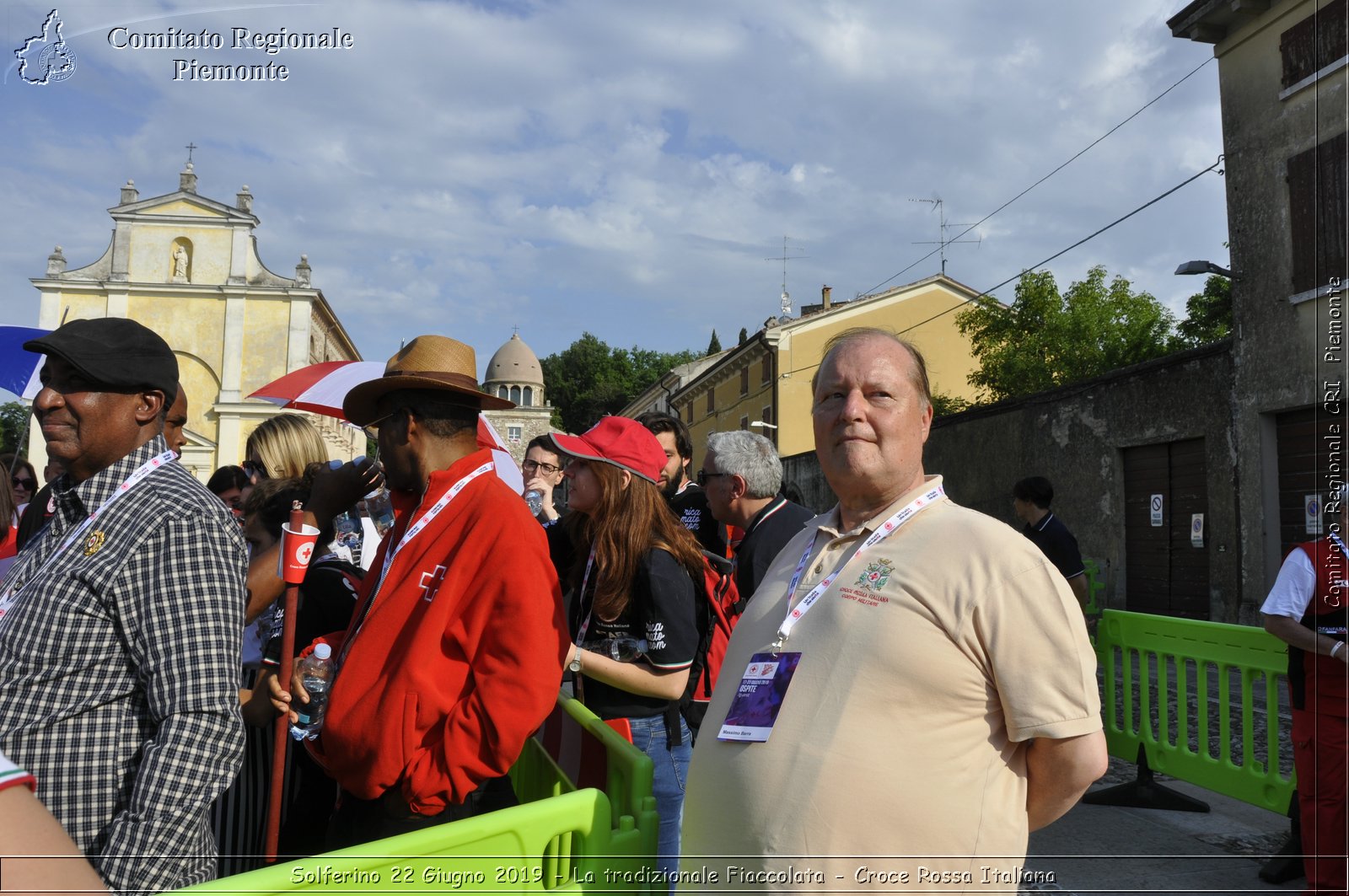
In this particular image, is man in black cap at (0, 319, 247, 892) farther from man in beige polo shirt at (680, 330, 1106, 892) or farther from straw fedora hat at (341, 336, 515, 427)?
man in beige polo shirt at (680, 330, 1106, 892)

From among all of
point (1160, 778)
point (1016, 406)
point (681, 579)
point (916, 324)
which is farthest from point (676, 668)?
point (916, 324)

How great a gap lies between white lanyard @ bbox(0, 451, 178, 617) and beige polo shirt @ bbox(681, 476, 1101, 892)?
1.48m

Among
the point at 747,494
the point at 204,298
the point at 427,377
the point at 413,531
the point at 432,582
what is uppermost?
the point at 204,298

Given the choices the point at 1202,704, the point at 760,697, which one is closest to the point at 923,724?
the point at 760,697

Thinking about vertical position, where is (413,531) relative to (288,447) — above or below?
below

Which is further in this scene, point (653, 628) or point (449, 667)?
point (653, 628)

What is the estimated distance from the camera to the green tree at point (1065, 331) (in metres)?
25.2

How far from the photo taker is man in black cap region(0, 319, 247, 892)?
185 cm

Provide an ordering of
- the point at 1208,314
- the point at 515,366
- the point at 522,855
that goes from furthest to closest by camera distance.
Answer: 1. the point at 515,366
2. the point at 1208,314
3. the point at 522,855

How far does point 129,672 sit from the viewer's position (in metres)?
1.94

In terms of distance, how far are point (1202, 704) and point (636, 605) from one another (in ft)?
11.7

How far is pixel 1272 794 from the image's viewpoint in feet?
15.4

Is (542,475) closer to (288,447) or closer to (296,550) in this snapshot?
(288,447)

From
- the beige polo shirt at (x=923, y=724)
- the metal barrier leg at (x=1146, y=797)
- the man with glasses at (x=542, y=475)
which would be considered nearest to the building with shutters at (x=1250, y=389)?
the metal barrier leg at (x=1146, y=797)
